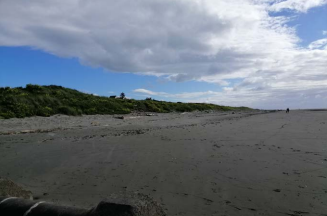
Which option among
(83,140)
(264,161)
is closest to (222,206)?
(264,161)

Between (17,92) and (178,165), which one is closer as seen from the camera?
(178,165)

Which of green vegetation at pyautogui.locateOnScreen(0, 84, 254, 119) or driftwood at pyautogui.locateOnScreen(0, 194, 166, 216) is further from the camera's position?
green vegetation at pyautogui.locateOnScreen(0, 84, 254, 119)

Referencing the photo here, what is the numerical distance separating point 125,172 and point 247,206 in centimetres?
257

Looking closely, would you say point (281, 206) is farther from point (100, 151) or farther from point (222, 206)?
point (100, 151)

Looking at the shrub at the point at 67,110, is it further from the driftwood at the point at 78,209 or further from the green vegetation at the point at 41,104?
the driftwood at the point at 78,209

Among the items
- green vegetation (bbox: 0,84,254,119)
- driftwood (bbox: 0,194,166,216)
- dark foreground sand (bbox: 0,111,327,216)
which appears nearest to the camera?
driftwood (bbox: 0,194,166,216)

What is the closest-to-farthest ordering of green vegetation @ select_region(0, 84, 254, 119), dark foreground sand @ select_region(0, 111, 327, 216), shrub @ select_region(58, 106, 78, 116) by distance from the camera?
1. dark foreground sand @ select_region(0, 111, 327, 216)
2. green vegetation @ select_region(0, 84, 254, 119)
3. shrub @ select_region(58, 106, 78, 116)

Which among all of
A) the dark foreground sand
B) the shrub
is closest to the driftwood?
the dark foreground sand

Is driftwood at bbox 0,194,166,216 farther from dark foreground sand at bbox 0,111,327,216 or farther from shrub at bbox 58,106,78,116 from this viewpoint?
shrub at bbox 58,106,78,116

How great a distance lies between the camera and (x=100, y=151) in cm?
742

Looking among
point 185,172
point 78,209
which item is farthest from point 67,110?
point 78,209

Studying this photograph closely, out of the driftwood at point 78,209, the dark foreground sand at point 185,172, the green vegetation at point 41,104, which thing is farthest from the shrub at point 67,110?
the driftwood at point 78,209

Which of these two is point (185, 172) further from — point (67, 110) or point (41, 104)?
point (41, 104)

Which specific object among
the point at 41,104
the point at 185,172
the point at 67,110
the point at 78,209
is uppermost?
the point at 41,104
